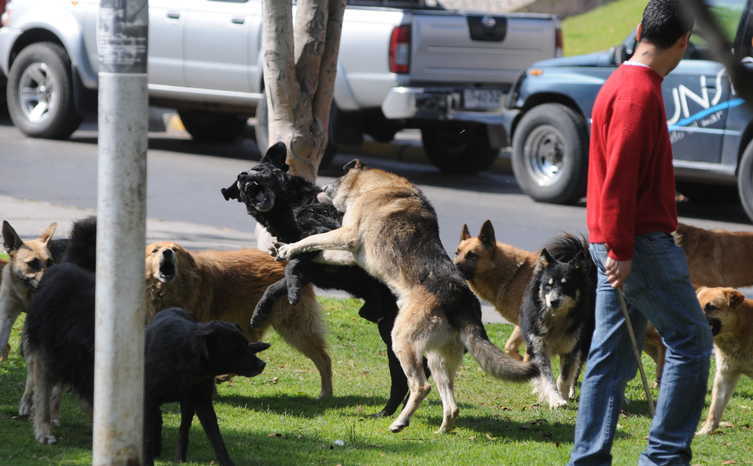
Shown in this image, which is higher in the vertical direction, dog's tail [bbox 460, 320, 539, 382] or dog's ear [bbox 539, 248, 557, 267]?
dog's ear [bbox 539, 248, 557, 267]

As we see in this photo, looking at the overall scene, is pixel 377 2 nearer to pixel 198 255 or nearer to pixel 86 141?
pixel 86 141

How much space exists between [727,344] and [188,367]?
3367mm

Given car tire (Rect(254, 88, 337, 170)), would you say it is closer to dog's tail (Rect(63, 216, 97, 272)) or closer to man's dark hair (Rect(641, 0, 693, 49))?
dog's tail (Rect(63, 216, 97, 272))

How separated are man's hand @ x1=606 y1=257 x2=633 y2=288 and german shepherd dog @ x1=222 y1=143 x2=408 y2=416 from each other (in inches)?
86.7

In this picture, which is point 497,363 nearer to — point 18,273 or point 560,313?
point 560,313

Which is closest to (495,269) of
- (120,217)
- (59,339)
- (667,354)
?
(667,354)

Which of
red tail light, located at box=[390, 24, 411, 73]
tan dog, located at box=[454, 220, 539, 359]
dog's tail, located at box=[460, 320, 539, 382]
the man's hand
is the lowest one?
dog's tail, located at box=[460, 320, 539, 382]

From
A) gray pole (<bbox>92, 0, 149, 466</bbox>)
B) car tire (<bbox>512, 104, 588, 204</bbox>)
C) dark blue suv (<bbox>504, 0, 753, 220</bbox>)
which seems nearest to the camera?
gray pole (<bbox>92, 0, 149, 466</bbox>)

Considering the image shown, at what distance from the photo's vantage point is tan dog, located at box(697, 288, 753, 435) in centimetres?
639

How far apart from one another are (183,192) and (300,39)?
5649mm

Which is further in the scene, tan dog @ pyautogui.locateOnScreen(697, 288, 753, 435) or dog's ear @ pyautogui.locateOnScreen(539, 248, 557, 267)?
dog's ear @ pyautogui.locateOnScreen(539, 248, 557, 267)

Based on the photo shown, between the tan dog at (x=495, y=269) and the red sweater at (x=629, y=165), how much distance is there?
336 cm

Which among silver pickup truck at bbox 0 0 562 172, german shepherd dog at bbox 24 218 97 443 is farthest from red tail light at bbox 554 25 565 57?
german shepherd dog at bbox 24 218 97 443

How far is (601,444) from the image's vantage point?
183 inches
